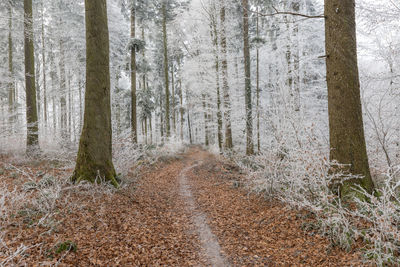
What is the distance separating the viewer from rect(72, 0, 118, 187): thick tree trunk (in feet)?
19.0

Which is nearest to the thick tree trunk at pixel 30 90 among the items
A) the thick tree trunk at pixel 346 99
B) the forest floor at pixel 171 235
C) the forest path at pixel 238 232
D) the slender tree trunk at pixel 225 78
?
the forest floor at pixel 171 235

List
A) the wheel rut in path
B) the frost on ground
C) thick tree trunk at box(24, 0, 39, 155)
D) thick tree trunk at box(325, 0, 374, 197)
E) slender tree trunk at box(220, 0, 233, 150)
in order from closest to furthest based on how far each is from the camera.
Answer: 1. the frost on ground
2. the wheel rut in path
3. thick tree trunk at box(325, 0, 374, 197)
4. thick tree trunk at box(24, 0, 39, 155)
5. slender tree trunk at box(220, 0, 233, 150)

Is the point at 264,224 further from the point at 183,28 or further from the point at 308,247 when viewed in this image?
the point at 183,28

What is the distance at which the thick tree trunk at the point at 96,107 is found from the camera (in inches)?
229

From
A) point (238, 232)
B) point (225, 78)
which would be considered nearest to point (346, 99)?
point (238, 232)

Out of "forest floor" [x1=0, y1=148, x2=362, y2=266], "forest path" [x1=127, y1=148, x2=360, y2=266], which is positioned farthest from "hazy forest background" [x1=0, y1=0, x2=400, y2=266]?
"forest path" [x1=127, y1=148, x2=360, y2=266]

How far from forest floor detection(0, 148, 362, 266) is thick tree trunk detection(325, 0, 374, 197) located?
1.29 m

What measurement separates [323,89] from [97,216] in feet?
34.0

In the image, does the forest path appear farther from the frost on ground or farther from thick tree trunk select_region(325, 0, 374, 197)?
the frost on ground

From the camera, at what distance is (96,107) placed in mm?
5984

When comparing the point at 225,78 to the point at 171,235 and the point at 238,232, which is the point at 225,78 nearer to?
the point at 238,232

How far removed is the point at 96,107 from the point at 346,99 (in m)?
5.82

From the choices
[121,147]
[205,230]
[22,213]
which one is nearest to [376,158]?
[205,230]

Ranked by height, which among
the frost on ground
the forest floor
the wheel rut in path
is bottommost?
the wheel rut in path
